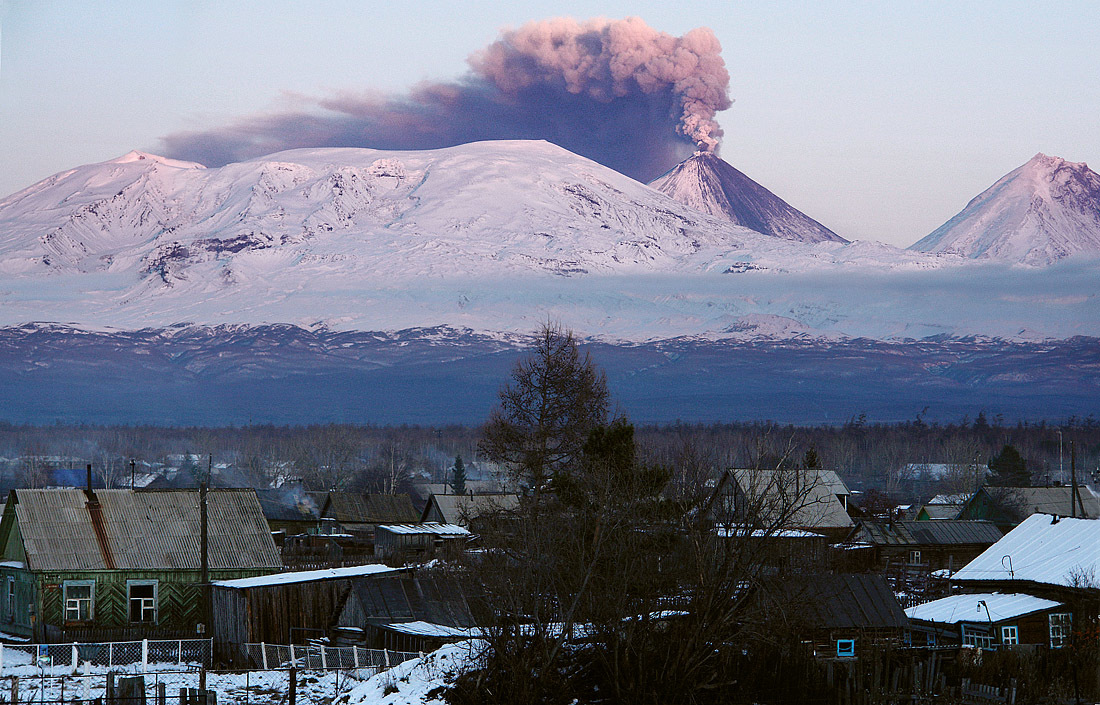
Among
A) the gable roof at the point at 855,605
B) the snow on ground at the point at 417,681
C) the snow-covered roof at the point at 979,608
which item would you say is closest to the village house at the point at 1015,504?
the snow-covered roof at the point at 979,608

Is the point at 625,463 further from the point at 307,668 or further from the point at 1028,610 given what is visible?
the point at 1028,610

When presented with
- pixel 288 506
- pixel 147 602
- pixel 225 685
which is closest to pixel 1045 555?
pixel 225 685

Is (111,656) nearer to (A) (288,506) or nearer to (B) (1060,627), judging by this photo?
(B) (1060,627)

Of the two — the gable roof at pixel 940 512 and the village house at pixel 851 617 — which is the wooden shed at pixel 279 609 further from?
the gable roof at pixel 940 512

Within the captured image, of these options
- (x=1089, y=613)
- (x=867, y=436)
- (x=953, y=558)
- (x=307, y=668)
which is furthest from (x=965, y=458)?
(x=307, y=668)

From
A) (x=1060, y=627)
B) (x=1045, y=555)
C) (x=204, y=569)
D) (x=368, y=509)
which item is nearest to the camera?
(x=1060, y=627)

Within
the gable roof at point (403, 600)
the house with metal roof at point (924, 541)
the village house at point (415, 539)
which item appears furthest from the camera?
the village house at point (415, 539)

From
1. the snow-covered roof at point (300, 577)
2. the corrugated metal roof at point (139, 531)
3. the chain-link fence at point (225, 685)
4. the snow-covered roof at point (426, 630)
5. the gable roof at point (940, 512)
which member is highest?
the corrugated metal roof at point (139, 531)
